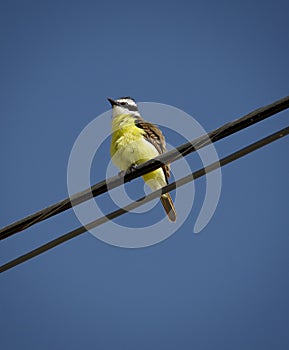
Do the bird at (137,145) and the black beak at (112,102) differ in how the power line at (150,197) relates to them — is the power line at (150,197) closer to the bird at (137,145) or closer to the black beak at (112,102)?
the bird at (137,145)

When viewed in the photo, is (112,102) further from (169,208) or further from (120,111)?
(169,208)

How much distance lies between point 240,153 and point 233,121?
315mm

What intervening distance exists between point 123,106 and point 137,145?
133cm

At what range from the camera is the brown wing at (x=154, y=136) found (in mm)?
8656

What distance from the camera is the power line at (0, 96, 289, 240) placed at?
4.80 m

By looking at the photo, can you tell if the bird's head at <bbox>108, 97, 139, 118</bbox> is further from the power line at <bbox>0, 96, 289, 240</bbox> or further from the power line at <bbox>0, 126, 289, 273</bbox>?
the power line at <bbox>0, 126, 289, 273</bbox>

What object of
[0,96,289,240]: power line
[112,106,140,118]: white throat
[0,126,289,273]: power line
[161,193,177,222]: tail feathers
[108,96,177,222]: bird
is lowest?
[0,126,289,273]: power line

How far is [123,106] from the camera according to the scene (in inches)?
374

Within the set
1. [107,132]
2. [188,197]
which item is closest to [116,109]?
[107,132]

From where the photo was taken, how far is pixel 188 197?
9180 millimetres

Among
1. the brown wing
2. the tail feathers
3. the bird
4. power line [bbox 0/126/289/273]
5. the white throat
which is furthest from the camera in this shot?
the white throat

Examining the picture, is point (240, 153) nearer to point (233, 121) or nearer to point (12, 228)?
point (233, 121)

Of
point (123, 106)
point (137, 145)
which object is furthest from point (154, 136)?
point (123, 106)

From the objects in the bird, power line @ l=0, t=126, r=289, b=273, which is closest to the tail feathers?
the bird
